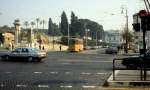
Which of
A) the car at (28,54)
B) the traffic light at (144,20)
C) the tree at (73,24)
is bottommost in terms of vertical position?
the car at (28,54)

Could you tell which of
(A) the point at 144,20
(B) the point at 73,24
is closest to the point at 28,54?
(A) the point at 144,20

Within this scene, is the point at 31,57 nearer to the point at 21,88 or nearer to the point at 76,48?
the point at 21,88

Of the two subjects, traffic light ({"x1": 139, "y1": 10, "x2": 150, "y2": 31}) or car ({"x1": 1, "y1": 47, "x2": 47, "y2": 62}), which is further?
car ({"x1": 1, "y1": 47, "x2": 47, "y2": 62})

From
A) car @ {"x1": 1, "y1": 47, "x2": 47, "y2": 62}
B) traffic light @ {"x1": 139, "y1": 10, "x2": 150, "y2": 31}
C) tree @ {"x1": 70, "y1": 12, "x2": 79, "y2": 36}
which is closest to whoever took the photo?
traffic light @ {"x1": 139, "y1": 10, "x2": 150, "y2": 31}

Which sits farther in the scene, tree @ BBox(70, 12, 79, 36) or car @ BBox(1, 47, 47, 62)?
tree @ BBox(70, 12, 79, 36)

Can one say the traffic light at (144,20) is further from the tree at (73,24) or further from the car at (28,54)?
the tree at (73,24)

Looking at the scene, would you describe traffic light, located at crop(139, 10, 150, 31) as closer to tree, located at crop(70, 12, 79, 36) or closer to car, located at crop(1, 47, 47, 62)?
car, located at crop(1, 47, 47, 62)

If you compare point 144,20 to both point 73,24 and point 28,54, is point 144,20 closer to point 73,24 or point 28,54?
point 28,54

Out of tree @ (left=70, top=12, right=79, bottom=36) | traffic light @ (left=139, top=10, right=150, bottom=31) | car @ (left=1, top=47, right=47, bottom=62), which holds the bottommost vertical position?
car @ (left=1, top=47, right=47, bottom=62)

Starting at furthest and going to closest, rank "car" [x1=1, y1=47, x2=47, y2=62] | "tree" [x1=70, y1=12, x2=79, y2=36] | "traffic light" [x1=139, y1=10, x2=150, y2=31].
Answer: "tree" [x1=70, y1=12, x2=79, y2=36], "car" [x1=1, y1=47, x2=47, y2=62], "traffic light" [x1=139, y1=10, x2=150, y2=31]

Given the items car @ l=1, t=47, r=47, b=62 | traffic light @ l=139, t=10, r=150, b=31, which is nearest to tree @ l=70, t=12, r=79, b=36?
car @ l=1, t=47, r=47, b=62

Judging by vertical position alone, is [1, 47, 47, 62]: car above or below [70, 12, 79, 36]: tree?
below

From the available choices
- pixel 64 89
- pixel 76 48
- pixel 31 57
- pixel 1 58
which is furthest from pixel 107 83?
pixel 76 48

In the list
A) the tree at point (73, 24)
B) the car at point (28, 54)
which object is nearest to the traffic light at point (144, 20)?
the car at point (28, 54)
